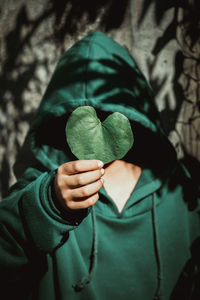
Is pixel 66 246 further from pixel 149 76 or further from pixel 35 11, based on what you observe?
pixel 35 11

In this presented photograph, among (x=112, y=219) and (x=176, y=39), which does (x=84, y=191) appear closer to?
(x=112, y=219)

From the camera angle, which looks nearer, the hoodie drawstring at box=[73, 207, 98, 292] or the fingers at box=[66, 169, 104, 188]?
the fingers at box=[66, 169, 104, 188]

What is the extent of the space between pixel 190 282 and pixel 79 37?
104 inches

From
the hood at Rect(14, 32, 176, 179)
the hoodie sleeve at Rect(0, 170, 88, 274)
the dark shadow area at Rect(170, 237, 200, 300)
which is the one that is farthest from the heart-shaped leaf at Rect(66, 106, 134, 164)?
the dark shadow area at Rect(170, 237, 200, 300)

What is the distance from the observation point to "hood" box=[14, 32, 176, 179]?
150 centimetres

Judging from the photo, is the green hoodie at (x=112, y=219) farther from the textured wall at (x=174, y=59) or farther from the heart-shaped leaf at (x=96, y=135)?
the textured wall at (x=174, y=59)

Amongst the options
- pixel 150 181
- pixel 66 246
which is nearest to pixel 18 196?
pixel 66 246

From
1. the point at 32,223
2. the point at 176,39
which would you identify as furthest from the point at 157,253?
the point at 176,39

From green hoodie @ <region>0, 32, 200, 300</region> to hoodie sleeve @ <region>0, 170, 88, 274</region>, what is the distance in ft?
0.04

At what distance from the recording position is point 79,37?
2.38 m

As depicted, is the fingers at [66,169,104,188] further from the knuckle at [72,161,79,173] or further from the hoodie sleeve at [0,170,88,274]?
the hoodie sleeve at [0,170,88,274]

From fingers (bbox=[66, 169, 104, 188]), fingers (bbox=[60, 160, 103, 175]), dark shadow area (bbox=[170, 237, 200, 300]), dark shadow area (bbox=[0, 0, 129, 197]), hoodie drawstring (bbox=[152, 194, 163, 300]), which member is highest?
dark shadow area (bbox=[0, 0, 129, 197])

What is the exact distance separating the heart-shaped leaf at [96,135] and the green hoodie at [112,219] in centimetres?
54

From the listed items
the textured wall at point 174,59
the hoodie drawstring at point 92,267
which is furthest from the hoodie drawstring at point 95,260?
the textured wall at point 174,59
